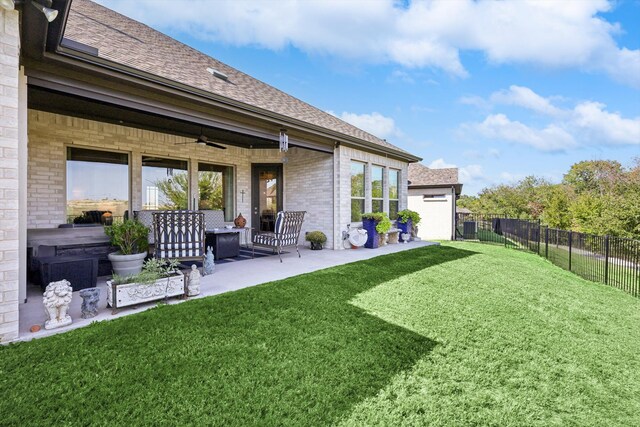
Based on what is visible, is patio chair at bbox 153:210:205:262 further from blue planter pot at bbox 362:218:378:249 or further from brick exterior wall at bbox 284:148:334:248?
blue planter pot at bbox 362:218:378:249

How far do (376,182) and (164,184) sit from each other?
6.64 m

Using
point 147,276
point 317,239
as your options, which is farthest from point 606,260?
point 147,276

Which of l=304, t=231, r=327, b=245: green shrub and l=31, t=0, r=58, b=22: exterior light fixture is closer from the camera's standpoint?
l=31, t=0, r=58, b=22: exterior light fixture

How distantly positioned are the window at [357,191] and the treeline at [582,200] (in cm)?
1210

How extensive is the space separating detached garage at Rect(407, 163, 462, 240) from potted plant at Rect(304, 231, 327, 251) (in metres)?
9.00

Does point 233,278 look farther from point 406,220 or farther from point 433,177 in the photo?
point 433,177

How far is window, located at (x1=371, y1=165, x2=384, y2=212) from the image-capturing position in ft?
33.4

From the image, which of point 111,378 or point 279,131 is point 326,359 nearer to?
point 111,378

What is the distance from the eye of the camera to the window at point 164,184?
769cm

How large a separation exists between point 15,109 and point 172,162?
5591 millimetres

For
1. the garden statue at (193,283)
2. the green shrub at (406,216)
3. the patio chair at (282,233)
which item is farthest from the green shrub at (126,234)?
the green shrub at (406,216)

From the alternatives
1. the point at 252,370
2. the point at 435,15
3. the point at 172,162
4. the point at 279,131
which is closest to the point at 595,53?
the point at 435,15

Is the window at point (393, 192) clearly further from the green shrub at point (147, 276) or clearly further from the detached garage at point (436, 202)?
the green shrub at point (147, 276)

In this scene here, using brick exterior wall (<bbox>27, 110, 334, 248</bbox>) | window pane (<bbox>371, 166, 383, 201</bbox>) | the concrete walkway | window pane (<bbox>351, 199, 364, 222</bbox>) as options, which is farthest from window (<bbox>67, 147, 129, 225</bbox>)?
window pane (<bbox>371, 166, 383, 201</bbox>)
